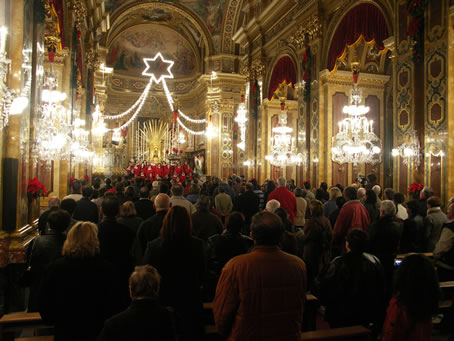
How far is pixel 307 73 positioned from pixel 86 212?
995 cm

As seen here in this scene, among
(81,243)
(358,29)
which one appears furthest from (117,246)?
(358,29)

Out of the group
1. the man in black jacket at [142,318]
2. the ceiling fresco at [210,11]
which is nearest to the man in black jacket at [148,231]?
the man in black jacket at [142,318]

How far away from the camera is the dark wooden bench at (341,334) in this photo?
3068 mm

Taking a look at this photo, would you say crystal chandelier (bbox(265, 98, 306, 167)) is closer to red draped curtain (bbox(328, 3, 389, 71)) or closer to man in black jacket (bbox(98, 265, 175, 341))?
red draped curtain (bbox(328, 3, 389, 71))

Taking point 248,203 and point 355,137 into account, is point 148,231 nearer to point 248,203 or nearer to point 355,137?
point 248,203

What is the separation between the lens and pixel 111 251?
4152 millimetres

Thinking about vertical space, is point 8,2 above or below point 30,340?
above

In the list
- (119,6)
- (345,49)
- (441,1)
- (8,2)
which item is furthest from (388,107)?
(119,6)

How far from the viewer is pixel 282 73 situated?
Result: 15992mm

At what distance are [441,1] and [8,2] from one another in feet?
25.4

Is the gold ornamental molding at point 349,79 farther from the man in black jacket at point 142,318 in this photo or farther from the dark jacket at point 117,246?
the man in black jacket at point 142,318

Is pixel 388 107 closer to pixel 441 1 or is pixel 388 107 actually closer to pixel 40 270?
pixel 441 1

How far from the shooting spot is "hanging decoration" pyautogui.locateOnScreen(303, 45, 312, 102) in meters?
13.5

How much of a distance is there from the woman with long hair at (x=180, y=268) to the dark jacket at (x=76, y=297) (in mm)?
593
